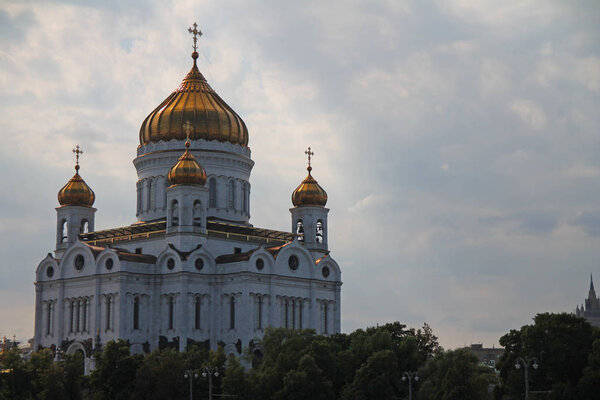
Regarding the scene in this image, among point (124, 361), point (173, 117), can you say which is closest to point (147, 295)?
point (124, 361)

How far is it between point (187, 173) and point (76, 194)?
12506 millimetres

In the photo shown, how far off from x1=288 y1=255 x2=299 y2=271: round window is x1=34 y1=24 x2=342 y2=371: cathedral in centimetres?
7

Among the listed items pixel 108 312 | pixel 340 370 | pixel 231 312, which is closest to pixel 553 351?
pixel 340 370

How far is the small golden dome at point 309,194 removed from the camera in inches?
3258

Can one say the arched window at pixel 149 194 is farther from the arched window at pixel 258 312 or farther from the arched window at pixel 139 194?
the arched window at pixel 258 312

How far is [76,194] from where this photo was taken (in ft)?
274

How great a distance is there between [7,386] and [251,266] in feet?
57.9

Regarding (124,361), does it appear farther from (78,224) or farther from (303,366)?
(78,224)

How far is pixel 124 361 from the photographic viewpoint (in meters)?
66.1

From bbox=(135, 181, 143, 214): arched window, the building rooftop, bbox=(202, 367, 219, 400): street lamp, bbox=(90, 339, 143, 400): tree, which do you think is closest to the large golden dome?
bbox=(135, 181, 143, 214): arched window

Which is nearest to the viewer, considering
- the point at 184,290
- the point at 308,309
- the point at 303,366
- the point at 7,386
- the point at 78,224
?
the point at 303,366

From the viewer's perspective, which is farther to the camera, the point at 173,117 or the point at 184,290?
the point at 173,117

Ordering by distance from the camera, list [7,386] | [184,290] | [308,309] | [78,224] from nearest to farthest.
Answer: [7,386]
[184,290]
[308,309]
[78,224]

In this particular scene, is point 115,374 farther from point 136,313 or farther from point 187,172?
point 187,172
